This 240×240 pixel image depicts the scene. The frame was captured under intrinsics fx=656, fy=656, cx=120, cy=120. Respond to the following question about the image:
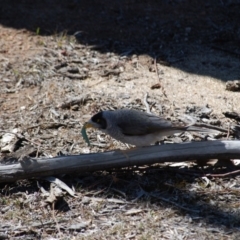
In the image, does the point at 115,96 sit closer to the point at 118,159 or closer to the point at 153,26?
the point at 118,159

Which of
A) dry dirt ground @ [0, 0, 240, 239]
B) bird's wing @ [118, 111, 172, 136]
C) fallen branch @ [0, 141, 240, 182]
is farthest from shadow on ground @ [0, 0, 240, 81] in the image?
fallen branch @ [0, 141, 240, 182]

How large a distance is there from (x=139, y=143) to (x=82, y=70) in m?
2.68

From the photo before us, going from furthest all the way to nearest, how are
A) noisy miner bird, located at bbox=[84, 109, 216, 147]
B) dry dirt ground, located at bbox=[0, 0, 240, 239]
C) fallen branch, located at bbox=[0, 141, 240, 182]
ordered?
noisy miner bird, located at bbox=[84, 109, 216, 147], fallen branch, located at bbox=[0, 141, 240, 182], dry dirt ground, located at bbox=[0, 0, 240, 239]

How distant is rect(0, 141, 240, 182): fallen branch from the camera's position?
20.3ft

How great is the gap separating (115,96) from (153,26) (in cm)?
250

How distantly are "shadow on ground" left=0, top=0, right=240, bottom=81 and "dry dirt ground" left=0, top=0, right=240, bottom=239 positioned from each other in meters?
0.02

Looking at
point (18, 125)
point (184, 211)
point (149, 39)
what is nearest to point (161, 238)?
point (184, 211)

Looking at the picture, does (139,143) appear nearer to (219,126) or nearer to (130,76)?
(219,126)

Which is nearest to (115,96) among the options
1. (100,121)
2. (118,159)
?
(100,121)

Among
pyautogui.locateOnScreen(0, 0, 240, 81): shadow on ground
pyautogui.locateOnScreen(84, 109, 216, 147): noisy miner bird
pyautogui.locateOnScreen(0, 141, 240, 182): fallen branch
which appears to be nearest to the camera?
pyautogui.locateOnScreen(0, 141, 240, 182): fallen branch

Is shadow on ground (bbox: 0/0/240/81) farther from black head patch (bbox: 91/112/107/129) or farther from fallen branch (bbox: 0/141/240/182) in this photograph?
black head patch (bbox: 91/112/107/129)

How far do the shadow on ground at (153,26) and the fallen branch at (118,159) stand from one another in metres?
2.56

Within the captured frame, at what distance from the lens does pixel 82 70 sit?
890 centimetres

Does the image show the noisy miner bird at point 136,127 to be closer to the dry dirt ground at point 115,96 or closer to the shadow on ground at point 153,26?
the dry dirt ground at point 115,96
